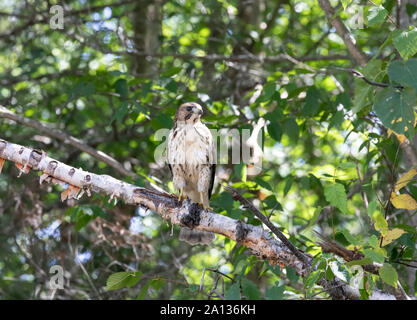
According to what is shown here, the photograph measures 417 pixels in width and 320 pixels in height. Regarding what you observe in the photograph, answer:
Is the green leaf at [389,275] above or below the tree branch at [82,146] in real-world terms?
below

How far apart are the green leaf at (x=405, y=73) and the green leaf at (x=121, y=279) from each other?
1.82 meters

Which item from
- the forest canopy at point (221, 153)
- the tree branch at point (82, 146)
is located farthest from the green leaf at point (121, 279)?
the tree branch at point (82, 146)

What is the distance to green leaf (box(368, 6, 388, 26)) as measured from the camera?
2.58 meters

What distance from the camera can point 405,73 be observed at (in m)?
2.49

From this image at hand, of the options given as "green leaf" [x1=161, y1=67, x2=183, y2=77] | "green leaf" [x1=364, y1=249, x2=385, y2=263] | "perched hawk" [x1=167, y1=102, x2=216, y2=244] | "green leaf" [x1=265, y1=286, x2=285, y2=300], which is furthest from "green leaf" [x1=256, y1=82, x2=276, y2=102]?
"green leaf" [x1=364, y1=249, x2=385, y2=263]

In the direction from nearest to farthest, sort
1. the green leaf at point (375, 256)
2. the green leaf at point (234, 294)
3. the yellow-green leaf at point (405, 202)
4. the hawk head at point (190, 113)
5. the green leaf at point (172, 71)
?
the green leaf at point (375, 256) → the yellow-green leaf at point (405, 202) → the green leaf at point (234, 294) → the green leaf at point (172, 71) → the hawk head at point (190, 113)

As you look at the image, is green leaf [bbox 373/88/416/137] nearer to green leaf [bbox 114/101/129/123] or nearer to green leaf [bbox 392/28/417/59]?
green leaf [bbox 392/28/417/59]

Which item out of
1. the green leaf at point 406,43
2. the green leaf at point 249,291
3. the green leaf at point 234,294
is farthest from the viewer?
the green leaf at point 249,291

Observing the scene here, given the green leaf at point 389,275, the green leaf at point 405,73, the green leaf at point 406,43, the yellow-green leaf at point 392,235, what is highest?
the green leaf at point 406,43

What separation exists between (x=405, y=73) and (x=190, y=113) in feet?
7.39

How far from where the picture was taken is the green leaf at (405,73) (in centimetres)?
246

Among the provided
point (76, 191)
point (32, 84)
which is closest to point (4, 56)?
point (32, 84)

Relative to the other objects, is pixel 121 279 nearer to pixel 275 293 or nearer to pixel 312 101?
pixel 275 293

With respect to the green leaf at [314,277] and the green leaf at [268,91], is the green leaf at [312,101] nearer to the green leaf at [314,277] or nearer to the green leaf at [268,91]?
the green leaf at [268,91]
